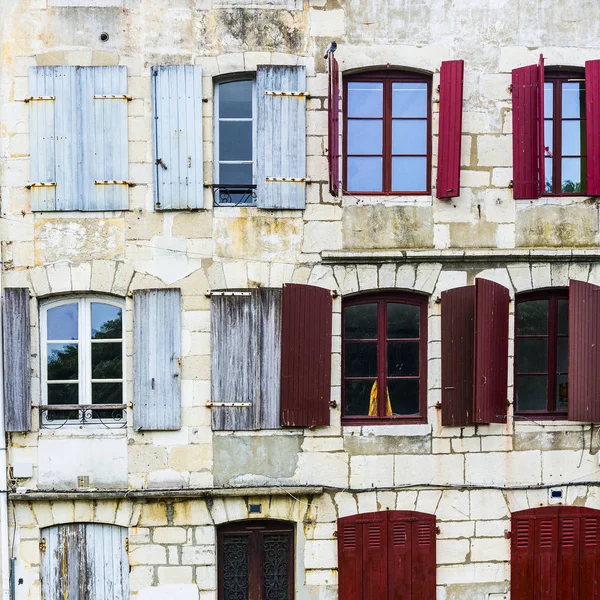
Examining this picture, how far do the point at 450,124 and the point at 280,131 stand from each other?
5.99 feet

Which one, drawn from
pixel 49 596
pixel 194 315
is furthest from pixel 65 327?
pixel 49 596

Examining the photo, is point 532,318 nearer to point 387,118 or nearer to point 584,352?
point 584,352

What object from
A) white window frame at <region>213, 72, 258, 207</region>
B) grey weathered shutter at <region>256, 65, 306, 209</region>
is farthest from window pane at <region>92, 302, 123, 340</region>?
grey weathered shutter at <region>256, 65, 306, 209</region>

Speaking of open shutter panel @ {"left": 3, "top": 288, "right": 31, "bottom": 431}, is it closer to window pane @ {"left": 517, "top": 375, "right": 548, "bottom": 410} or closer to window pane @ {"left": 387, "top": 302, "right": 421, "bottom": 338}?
window pane @ {"left": 387, "top": 302, "right": 421, "bottom": 338}

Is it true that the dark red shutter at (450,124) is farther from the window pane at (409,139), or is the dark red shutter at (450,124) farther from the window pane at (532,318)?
the window pane at (532,318)

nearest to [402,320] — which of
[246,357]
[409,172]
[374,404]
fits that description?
[374,404]

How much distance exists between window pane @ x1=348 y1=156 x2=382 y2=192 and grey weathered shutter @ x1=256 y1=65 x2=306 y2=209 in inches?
23.9

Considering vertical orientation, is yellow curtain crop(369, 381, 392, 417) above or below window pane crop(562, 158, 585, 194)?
below

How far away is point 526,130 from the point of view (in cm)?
823

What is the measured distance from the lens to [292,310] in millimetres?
8141

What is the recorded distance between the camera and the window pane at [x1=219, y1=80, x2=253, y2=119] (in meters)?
8.39

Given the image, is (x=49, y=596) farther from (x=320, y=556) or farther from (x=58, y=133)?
(x=58, y=133)

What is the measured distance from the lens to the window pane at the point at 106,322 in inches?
328

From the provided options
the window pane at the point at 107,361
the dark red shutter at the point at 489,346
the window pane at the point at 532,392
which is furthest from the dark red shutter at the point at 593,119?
the window pane at the point at 107,361
